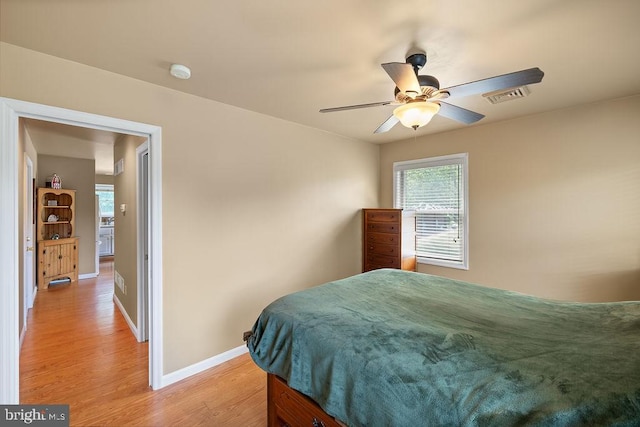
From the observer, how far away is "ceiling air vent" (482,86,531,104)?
2301 mm

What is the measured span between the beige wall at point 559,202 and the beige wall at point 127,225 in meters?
3.96

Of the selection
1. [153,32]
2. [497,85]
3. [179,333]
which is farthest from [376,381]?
[153,32]

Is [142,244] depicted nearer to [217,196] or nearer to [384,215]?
[217,196]

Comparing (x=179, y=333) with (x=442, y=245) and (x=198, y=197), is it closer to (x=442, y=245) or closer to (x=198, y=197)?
(x=198, y=197)

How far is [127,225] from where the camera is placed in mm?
3430

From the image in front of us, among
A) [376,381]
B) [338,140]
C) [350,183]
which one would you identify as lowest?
[376,381]

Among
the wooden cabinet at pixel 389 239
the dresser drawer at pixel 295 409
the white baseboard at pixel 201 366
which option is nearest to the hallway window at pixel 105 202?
the white baseboard at pixel 201 366

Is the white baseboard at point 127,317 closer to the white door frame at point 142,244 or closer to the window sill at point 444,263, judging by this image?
the white door frame at point 142,244

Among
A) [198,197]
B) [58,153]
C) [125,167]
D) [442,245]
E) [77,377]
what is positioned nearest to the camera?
[77,377]

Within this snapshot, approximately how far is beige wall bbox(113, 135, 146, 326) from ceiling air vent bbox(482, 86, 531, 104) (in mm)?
3437

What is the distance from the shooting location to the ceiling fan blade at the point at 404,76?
4.47 feet

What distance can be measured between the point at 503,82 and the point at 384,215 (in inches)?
94.5

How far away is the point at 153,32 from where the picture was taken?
1558 millimetres

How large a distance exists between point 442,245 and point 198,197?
3144mm
